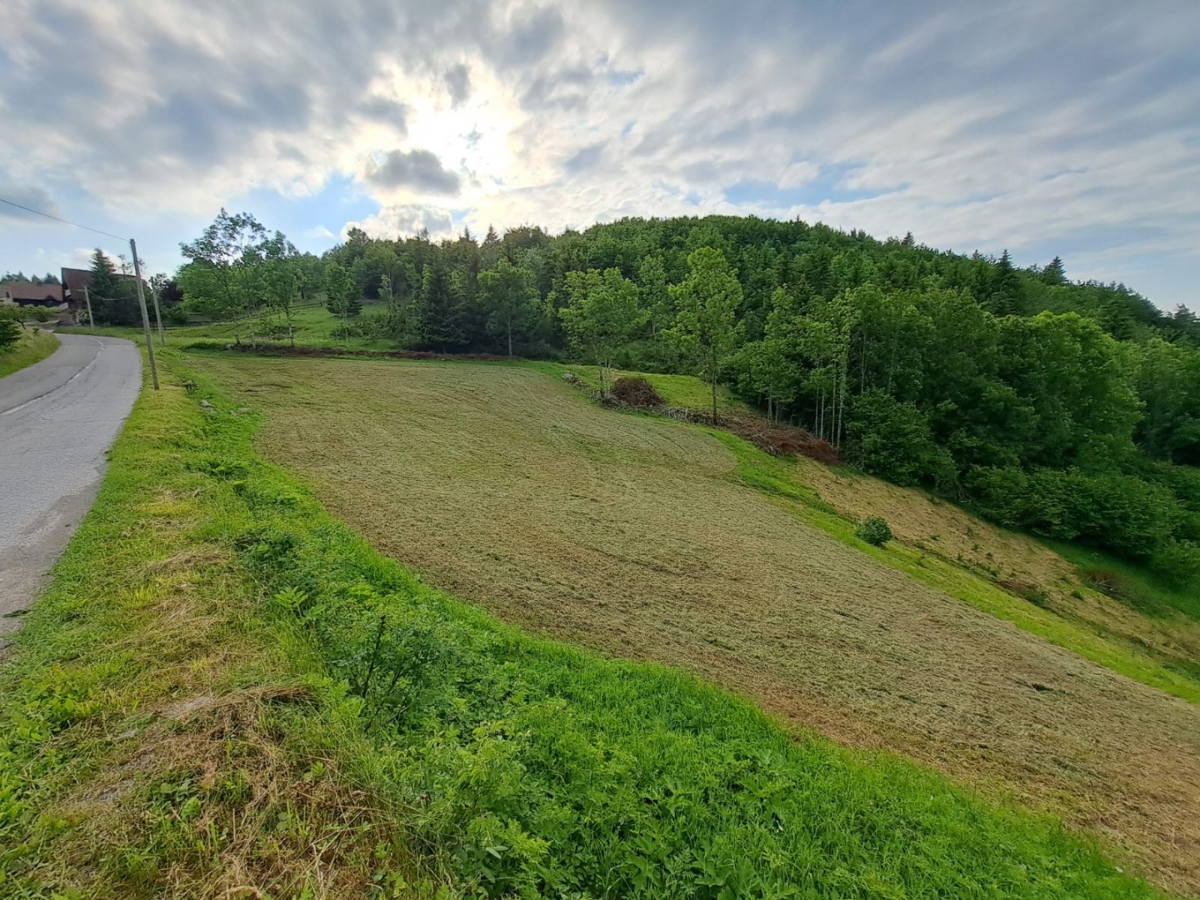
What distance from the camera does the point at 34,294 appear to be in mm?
59750

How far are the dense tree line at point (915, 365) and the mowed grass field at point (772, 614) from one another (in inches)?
512

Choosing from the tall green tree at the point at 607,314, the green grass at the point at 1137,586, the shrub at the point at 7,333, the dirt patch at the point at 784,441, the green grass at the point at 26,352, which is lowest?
the green grass at the point at 1137,586

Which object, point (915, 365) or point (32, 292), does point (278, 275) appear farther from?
point (32, 292)

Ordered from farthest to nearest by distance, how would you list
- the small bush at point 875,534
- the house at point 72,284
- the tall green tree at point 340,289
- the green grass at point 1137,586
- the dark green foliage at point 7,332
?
the house at point 72,284
the tall green tree at point 340,289
the dark green foliage at point 7,332
the green grass at point 1137,586
the small bush at point 875,534

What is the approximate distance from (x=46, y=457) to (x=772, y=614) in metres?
15.0

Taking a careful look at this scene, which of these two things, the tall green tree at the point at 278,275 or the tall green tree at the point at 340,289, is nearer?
the tall green tree at the point at 278,275

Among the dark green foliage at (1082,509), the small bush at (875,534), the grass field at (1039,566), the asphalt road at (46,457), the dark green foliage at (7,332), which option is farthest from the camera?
the dark green foliage at (7,332)

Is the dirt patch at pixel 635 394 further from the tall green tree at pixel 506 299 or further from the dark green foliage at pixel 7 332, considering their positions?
the dark green foliage at pixel 7 332

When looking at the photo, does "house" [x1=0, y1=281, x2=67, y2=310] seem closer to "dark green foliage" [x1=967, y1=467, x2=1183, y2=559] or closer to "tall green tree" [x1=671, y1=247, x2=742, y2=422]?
"tall green tree" [x1=671, y1=247, x2=742, y2=422]

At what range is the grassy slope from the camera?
114 inches

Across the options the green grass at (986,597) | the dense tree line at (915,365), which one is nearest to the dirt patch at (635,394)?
the dense tree line at (915,365)

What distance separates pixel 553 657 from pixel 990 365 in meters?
34.2

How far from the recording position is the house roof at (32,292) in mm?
58656

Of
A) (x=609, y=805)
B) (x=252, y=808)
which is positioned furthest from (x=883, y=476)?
(x=252, y=808)
